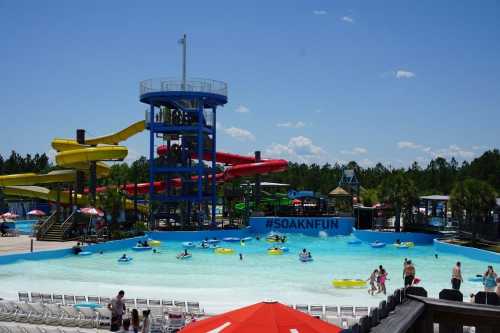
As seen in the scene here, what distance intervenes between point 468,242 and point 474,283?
13684 mm

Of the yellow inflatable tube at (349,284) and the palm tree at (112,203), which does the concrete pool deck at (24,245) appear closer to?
the palm tree at (112,203)

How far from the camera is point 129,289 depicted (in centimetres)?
2150

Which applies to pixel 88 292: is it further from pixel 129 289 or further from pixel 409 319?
pixel 409 319

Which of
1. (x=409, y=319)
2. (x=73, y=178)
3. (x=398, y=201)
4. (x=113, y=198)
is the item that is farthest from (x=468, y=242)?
(x=409, y=319)

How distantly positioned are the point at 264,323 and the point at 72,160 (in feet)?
110

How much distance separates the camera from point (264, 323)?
8.22 meters

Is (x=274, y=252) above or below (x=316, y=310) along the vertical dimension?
below

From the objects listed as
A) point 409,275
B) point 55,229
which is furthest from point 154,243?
point 409,275

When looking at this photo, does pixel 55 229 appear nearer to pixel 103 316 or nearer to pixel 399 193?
pixel 399 193

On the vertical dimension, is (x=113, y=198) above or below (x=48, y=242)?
above

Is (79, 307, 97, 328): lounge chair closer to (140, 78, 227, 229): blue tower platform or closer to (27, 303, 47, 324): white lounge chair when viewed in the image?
(27, 303, 47, 324): white lounge chair

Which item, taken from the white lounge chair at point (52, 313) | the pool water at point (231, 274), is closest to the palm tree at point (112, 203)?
the pool water at point (231, 274)

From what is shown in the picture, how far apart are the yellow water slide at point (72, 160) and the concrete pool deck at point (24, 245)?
6.14 meters

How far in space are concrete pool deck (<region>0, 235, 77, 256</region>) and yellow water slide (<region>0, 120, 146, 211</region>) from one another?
6.14 meters
